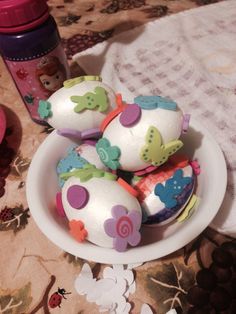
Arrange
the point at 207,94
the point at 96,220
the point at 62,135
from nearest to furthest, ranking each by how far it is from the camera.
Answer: the point at 96,220, the point at 62,135, the point at 207,94

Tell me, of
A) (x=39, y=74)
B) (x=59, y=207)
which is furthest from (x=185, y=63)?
(x=59, y=207)

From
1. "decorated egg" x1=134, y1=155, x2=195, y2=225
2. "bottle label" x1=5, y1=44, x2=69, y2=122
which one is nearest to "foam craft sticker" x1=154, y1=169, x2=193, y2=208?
"decorated egg" x1=134, y1=155, x2=195, y2=225

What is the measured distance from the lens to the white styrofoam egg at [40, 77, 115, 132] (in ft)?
1.38

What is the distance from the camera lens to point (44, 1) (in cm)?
46

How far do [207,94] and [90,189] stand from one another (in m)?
0.32

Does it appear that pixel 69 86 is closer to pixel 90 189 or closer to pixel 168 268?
pixel 90 189

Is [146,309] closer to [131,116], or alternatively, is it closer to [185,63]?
[131,116]

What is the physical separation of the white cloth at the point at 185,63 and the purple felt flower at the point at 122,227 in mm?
207

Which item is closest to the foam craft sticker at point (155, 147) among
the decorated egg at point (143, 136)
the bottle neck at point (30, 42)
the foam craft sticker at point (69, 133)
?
the decorated egg at point (143, 136)

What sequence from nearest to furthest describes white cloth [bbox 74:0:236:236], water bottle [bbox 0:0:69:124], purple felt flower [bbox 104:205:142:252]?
purple felt flower [bbox 104:205:142:252] < water bottle [bbox 0:0:69:124] < white cloth [bbox 74:0:236:236]

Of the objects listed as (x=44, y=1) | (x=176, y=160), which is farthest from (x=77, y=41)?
(x=176, y=160)

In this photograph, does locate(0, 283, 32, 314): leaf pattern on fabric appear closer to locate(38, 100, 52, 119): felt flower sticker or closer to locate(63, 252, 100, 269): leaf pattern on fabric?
locate(63, 252, 100, 269): leaf pattern on fabric

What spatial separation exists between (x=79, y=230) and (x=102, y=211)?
3cm

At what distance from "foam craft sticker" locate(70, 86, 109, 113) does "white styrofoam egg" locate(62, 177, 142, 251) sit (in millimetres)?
95
